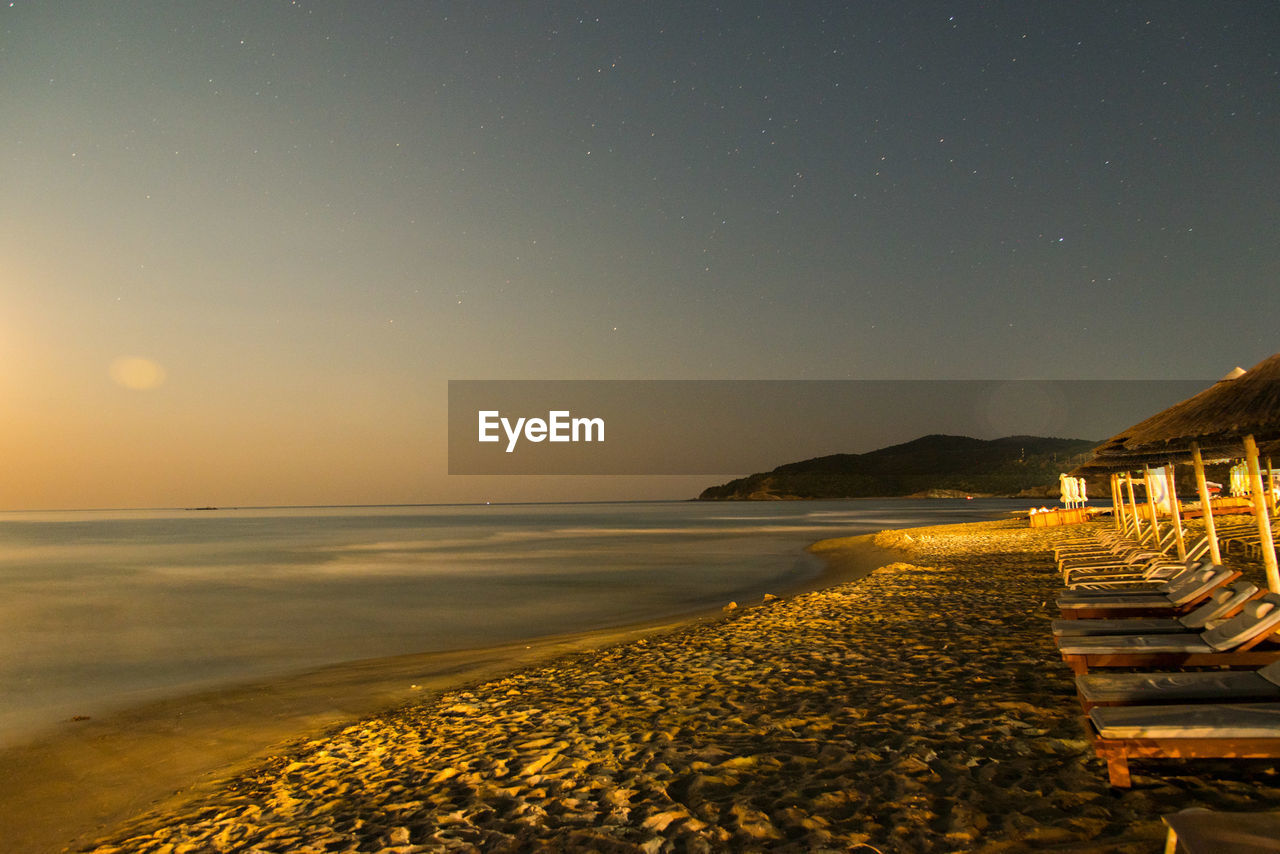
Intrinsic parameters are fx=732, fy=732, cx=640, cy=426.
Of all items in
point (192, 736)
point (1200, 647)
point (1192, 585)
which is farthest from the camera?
point (192, 736)

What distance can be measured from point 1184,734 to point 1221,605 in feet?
9.65

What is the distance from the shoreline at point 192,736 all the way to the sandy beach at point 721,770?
0.10 meters

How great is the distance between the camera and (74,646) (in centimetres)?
1541

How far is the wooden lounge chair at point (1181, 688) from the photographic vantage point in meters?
3.88

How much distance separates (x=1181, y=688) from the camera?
4.00m

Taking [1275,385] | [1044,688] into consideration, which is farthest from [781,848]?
[1275,385]

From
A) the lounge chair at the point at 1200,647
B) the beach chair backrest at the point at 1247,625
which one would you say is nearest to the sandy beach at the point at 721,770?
the lounge chair at the point at 1200,647

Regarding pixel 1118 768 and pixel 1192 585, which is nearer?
pixel 1118 768

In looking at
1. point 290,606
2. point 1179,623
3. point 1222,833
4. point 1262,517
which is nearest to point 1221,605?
point 1179,623

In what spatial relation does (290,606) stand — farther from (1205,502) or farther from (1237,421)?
(1237,421)

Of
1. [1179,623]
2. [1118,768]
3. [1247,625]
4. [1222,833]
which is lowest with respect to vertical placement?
[1118,768]

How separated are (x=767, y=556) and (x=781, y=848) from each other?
1218 inches

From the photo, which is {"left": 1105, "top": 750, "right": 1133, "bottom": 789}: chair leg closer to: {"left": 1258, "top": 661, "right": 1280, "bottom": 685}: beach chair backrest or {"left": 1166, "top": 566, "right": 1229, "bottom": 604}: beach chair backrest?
{"left": 1258, "top": 661, "right": 1280, "bottom": 685}: beach chair backrest

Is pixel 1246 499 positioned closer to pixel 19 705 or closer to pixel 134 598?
pixel 19 705
